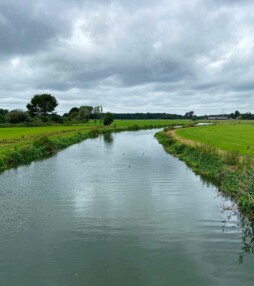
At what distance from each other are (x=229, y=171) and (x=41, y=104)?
126931mm

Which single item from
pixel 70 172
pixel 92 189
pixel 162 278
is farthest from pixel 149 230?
pixel 70 172

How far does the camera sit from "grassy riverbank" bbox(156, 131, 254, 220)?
1562cm

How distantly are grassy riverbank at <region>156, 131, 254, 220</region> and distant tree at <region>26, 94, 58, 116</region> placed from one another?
110 m

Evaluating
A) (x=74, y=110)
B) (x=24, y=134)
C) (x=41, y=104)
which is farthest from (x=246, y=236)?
(x=74, y=110)

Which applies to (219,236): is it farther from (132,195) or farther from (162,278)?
(132,195)

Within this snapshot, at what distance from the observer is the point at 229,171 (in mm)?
22141

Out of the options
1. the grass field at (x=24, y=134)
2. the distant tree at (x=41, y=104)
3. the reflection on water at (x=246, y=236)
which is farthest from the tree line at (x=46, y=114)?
the reflection on water at (x=246, y=236)

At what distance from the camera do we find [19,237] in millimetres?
13352

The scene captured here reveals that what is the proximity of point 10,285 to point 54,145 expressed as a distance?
127 feet

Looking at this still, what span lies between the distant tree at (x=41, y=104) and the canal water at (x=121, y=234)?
122 meters

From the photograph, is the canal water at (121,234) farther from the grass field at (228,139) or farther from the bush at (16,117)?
the bush at (16,117)

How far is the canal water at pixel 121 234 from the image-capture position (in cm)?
1029

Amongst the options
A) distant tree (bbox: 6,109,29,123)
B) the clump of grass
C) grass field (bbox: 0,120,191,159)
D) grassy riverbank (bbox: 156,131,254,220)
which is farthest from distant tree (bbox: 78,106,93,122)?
the clump of grass

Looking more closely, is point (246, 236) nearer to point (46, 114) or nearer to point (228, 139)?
point (228, 139)
